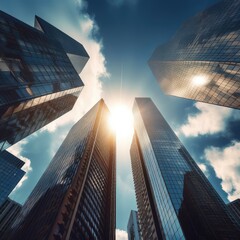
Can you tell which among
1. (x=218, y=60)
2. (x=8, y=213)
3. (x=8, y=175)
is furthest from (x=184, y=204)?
(x=8, y=213)

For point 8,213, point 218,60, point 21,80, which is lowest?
point 21,80

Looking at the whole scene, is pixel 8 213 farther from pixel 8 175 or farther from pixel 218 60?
pixel 218 60

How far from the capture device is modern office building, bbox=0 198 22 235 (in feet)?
409

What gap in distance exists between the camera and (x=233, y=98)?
57.1 metres

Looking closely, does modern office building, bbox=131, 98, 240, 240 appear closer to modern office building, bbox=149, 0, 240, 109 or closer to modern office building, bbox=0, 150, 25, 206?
modern office building, bbox=149, 0, 240, 109

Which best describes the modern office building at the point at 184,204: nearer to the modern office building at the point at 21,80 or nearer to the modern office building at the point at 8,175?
the modern office building at the point at 21,80

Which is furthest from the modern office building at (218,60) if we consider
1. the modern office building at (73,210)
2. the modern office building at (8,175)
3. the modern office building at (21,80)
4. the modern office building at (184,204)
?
the modern office building at (8,175)

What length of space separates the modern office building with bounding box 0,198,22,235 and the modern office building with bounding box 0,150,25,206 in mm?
24546

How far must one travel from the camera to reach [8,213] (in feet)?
433

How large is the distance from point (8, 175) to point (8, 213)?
3737 cm

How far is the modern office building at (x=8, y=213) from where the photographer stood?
12457 cm

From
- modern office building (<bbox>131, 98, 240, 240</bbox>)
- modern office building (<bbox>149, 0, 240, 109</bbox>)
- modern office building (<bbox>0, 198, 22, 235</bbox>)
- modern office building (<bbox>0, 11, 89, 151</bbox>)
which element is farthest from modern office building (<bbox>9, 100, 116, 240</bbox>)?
modern office building (<bbox>0, 198, 22, 235</bbox>)

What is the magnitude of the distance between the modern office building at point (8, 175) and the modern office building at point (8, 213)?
80.5 feet

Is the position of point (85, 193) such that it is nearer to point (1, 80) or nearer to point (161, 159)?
point (161, 159)
